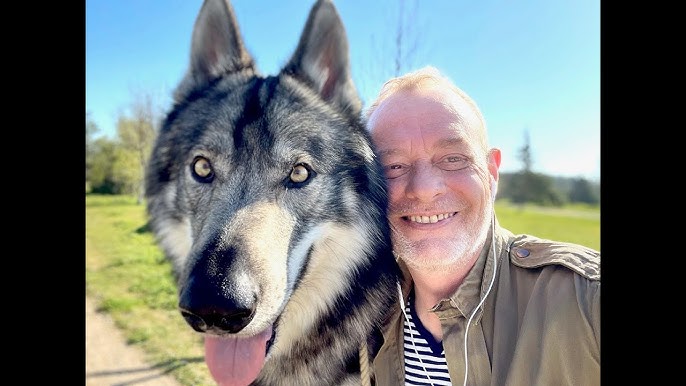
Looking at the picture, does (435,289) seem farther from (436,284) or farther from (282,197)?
(282,197)

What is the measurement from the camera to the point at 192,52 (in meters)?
2.15

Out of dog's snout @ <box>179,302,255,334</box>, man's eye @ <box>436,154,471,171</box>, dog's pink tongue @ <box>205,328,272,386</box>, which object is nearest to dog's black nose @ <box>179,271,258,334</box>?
dog's snout @ <box>179,302,255,334</box>

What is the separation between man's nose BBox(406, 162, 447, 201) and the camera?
6.07 feet

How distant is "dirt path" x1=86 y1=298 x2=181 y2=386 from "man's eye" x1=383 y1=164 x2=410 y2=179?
3835mm

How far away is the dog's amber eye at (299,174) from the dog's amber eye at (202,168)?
0.37m

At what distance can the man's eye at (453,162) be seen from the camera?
1911 millimetres

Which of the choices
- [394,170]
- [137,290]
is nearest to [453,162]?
[394,170]

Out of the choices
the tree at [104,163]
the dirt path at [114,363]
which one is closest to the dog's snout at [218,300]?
the dirt path at [114,363]

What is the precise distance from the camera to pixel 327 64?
7.16 ft

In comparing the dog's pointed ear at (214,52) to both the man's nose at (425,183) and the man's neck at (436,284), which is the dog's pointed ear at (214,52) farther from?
the man's neck at (436,284)

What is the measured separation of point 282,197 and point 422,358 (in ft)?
3.22
